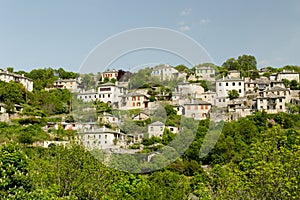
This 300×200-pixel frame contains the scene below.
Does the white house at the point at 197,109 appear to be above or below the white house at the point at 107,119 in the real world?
above

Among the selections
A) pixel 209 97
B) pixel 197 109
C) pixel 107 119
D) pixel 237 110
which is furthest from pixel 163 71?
pixel 209 97

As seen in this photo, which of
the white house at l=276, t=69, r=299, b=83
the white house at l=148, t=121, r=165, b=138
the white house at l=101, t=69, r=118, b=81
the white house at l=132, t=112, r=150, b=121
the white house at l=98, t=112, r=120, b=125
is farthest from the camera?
the white house at l=276, t=69, r=299, b=83

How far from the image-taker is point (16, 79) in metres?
60.0

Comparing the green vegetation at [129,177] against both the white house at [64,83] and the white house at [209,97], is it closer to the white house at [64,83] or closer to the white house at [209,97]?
the white house at [209,97]

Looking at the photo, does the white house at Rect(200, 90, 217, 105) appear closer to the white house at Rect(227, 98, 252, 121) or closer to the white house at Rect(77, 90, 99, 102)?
the white house at Rect(227, 98, 252, 121)

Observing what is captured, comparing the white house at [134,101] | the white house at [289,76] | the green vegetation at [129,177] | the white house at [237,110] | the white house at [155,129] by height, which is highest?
the white house at [289,76]

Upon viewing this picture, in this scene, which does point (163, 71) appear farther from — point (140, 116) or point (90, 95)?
point (90, 95)

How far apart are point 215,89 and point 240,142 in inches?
856

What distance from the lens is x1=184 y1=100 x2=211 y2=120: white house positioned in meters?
49.4

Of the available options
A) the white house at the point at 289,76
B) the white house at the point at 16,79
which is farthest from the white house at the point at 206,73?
the white house at the point at 16,79

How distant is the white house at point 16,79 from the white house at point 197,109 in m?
24.2

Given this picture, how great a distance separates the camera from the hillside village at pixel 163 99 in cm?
4084

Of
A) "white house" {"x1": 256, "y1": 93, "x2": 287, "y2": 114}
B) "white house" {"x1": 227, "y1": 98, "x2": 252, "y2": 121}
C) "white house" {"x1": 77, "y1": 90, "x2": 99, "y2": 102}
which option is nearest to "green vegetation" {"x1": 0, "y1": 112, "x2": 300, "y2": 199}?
"white house" {"x1": 77, "y1": 90, "x2": 99, "y2": 102}

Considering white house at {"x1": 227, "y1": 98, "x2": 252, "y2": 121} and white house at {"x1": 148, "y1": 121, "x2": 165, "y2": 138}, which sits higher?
white house at {"x1": 227, "y1": 98, "x2": 252, "y2": 121}
